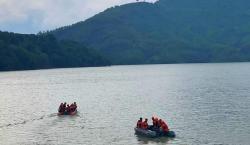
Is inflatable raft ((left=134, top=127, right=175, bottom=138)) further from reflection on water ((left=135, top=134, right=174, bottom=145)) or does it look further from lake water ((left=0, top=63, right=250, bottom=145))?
lake water ((left=0, top=63, right=250, bottom=145))

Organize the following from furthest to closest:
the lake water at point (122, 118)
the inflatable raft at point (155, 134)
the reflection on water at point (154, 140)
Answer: the lake water at point (122, 118)
the inflatable raft at point (155, 134)
the reflection on water at point (154, 140)

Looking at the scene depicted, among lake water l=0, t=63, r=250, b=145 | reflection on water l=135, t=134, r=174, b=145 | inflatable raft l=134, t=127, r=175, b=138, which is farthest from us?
lake water l=0, t=63, r=250, b=145

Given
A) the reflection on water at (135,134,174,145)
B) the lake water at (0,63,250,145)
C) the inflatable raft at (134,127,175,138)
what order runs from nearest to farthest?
the reflection on water at (135,134,174,145) → the inflatable raft at (134,127,175,138) → the lake water at (0,63,250,145)

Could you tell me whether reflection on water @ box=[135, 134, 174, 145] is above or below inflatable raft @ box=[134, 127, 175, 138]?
below

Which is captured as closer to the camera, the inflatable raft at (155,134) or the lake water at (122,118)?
the inflatable raft at (155,134)

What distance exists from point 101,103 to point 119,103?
3.84 meters

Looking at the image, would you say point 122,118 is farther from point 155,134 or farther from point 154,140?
point 154,140


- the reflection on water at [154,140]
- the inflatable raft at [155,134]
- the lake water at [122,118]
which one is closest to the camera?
the reflection on water at [154,140]

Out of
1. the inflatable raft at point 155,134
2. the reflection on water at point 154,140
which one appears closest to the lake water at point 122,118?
the reflection on water at point 154,140

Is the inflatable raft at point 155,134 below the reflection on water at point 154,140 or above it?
above

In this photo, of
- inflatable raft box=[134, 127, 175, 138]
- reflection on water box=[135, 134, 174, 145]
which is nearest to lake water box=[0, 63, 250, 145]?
reflection on water box=[135, 134, 174, 145]

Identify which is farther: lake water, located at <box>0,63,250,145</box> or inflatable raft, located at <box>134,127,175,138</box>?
lake water, located at <box>0,63,250,145</box>

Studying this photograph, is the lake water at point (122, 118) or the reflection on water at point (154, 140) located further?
the lake water at point (122, 118)

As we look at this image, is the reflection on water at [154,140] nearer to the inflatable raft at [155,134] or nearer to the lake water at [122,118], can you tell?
the lake water at [122,118]
